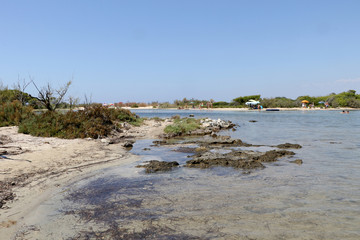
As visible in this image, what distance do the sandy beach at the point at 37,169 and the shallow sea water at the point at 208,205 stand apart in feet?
1.34

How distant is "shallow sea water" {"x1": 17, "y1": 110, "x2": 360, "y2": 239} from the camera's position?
483 centimetres

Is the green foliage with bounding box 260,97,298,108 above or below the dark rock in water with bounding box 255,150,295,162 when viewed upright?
above

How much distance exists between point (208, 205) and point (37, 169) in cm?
550

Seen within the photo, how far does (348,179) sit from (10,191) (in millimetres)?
9170

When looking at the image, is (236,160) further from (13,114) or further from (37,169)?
(13,114)

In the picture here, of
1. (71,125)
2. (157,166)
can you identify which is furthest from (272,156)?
(71,125)

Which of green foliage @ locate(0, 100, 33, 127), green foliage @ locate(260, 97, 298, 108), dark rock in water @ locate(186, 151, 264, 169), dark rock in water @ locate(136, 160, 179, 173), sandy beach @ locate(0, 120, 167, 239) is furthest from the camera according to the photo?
green foliage @ locate(260, 97, 298, 108)

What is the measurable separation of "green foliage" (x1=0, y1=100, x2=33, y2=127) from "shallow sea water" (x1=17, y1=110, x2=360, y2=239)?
39.3 feet

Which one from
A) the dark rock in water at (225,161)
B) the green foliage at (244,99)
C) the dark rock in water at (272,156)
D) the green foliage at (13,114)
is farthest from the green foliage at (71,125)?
the green foliage at (244,99)

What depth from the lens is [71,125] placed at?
1666 cm

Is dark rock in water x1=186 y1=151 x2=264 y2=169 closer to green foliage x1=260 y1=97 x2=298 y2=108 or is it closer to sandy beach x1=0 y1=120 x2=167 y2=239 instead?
sandy beach x1=0 y1=120 x2=167 y2=239

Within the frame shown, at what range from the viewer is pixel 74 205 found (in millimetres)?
6078

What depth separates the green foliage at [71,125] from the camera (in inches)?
614

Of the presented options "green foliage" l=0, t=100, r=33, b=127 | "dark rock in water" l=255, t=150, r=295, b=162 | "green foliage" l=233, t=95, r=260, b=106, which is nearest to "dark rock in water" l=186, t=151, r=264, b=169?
"dark rock in water" l=255, t=150, r=295, b=162
